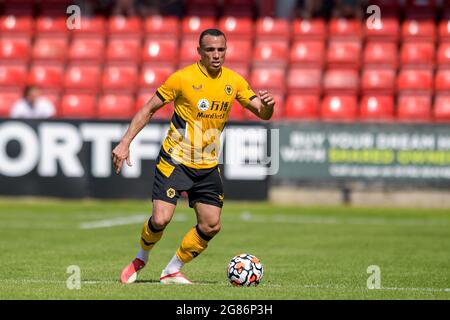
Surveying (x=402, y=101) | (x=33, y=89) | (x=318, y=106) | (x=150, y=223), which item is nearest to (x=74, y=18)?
(x=33, y=89)

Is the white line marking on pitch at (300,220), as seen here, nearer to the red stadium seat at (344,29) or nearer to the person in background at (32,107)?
the person in background at (32,107)

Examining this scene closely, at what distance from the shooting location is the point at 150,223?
991 centimetres

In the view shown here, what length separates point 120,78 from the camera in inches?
915

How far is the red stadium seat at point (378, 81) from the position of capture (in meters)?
22.3

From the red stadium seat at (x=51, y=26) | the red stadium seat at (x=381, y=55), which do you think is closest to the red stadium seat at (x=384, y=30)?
the red stadium seat at (x=381, y=55)

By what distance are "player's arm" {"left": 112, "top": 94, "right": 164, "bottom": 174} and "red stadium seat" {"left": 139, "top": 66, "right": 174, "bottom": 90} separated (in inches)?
520

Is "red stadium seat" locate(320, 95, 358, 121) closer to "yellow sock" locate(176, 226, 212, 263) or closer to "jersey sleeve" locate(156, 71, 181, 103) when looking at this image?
"yellow sock" locate(176, 226, 212, 263)

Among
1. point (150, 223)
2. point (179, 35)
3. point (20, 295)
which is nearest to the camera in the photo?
point (20, 295)

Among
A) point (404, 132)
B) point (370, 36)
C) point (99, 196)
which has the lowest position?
point (99, 196)

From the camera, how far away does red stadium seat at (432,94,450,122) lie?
2148 centimetres

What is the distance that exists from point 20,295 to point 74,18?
1654cm

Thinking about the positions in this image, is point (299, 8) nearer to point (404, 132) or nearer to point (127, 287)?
point (404, 132)

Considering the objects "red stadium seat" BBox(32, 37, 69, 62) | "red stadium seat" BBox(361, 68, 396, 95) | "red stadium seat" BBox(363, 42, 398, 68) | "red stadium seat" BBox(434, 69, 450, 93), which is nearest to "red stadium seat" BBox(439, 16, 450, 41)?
"red stadium seat" BBox(434, 69, 450, 93)
